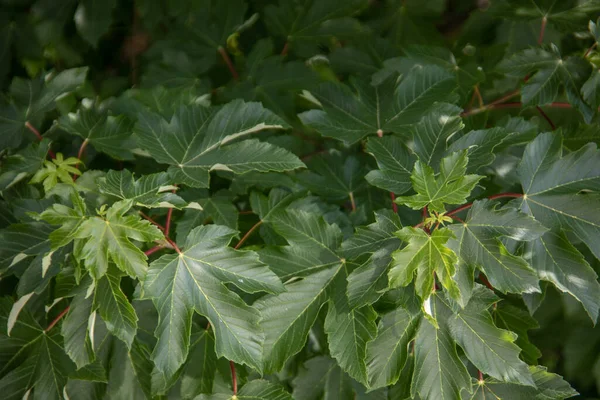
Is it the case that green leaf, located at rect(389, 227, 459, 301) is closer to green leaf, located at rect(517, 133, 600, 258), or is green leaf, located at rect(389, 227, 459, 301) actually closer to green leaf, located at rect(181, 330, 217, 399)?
green leaf, located at rect(517, 133, 600, 258)

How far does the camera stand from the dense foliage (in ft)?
3.56

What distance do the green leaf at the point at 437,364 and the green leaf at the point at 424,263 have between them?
144 millimetres

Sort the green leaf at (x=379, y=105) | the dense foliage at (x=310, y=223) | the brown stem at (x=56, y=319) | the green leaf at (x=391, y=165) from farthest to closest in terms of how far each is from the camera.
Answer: the green leaf at (x=379, y=105) < the brown stem at (x=56, y=319) < the green leaf at (x=391, y=165) < the dense foliage at (x=310, y=223)

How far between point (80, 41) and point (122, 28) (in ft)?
0.65

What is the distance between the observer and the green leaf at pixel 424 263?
98 centimetres

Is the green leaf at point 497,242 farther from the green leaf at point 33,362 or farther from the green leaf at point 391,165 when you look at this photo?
the green leaf at point 33,362

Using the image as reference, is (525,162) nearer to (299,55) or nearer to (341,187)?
(341,187)

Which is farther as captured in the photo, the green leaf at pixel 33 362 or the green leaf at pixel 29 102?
the green leaf at pixel 29 102

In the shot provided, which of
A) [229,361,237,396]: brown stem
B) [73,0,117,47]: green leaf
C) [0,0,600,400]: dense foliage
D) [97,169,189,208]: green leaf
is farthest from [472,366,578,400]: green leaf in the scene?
[73,0,117,47]: green leaf

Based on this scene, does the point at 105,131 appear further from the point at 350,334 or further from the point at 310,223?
the point at 350,334

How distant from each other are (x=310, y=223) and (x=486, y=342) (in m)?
0.47

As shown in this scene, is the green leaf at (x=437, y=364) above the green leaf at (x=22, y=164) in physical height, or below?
below

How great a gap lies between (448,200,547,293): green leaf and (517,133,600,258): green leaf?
150 mm

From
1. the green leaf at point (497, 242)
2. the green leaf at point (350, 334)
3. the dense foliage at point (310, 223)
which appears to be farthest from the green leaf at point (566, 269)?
the green leaf at point (350, 334)
